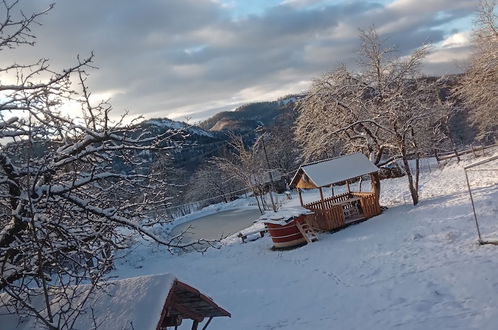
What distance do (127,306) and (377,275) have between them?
8.96 metres

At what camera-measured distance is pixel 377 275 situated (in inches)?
467

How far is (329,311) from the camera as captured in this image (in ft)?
34.8

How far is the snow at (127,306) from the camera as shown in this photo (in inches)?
165

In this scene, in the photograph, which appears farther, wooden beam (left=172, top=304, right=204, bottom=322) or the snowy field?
the snowy field

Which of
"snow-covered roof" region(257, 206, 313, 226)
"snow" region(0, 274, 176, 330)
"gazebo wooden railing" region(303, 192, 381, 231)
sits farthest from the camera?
"gazebo wooden railing" region(303, 192, 381, 231)

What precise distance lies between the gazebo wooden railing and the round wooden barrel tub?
141cm

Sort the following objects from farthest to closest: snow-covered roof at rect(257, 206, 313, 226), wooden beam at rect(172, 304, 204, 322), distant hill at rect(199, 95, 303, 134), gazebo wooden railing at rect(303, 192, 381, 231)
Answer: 1. distant hill at rect(199, 95, 303, 134)
2. gazebo wooden railing at rect(303, 192, 381, 231)
3. snow-covered roof at rect(257, 206, 313, 226)
4. wooden beam at rect(172, 304, 204, 322)

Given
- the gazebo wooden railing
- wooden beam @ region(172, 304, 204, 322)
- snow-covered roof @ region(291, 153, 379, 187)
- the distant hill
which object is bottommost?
the gazebo wooden railing

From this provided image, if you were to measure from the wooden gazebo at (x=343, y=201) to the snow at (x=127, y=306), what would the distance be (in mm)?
14722

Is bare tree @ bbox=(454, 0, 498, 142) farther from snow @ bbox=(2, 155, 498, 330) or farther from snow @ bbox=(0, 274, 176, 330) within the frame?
snow @ bbox=(0, 274, 176, 330)

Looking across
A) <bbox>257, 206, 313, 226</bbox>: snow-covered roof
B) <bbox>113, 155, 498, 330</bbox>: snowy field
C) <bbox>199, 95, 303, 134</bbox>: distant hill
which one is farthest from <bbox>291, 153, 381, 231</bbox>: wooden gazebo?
<bbox>199, 95, 303, 134</bbox>: distant hill

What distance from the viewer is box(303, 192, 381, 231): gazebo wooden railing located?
62.0 ft

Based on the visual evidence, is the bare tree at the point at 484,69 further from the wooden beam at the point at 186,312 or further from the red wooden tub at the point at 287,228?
the wooden beam at the point at 186,312

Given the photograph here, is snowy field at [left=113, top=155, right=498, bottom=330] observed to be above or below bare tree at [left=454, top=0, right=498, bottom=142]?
below
